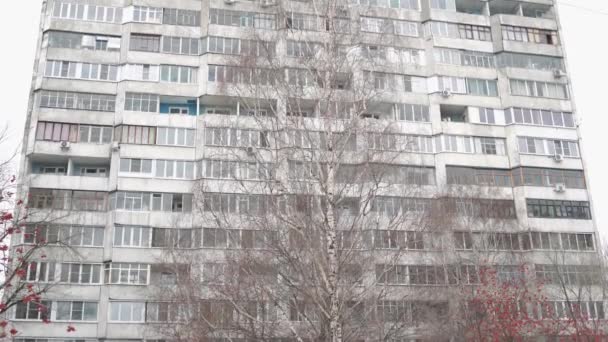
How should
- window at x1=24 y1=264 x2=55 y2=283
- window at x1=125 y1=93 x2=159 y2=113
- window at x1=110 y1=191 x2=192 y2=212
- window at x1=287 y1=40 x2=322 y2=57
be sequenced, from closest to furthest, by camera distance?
window at x1=287 y1=40 x2=322 y2=57
window at x1=24 y1=264 x2=55 y2=283
window at x1=110 y1=191 x2=192 y2=212
window at x1=125 y1=93 x2=159 y2=113

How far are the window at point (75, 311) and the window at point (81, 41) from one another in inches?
772

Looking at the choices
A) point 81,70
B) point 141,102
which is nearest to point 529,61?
point 141,102

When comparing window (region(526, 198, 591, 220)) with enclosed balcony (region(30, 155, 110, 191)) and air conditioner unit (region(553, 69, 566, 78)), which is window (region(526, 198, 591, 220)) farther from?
enclosed balcony (region(30, 155, 110, 191))

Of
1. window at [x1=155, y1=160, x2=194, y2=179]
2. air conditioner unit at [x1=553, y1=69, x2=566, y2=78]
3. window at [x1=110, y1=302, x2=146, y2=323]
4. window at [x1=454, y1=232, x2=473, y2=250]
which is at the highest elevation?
air conditioner unit at [x1=553, y1=69, x2=566, y2=78]

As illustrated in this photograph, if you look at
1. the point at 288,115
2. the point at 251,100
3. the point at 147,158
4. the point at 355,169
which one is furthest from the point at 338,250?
the point at 147,158

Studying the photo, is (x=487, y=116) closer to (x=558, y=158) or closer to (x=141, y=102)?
(x=558, y=158)

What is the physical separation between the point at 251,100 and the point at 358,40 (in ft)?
13.8

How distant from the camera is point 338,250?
17578 millimetres

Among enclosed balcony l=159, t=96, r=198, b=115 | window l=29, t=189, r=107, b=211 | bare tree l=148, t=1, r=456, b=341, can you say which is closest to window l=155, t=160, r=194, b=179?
window l=29, t=189, r=107, b=211

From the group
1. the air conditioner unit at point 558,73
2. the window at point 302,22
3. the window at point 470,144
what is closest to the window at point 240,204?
the window at point 302,22

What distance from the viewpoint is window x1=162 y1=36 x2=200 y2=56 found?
153ft

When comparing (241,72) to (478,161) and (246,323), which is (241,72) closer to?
(246,323)

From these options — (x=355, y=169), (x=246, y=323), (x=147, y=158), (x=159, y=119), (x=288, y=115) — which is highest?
(x=159, y=119)

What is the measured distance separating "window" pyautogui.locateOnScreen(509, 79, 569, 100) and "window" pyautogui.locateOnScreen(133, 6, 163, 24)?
2993cm
